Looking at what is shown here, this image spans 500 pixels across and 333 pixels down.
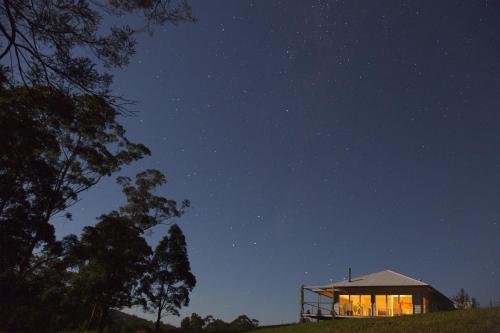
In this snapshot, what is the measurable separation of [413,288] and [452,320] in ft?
37.0

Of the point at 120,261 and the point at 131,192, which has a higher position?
the point at 131,192

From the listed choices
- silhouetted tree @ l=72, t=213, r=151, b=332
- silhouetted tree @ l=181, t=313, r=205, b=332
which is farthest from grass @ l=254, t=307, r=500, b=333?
silhouetted tree @ l=181, t=313, r=205, b=332

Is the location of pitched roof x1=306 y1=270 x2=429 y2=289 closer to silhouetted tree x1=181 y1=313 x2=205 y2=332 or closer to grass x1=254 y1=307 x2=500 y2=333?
grass x1=254 y1=307 x2=500 y2=333

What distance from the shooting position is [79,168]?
21328 mm

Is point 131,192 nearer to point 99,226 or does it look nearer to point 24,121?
point 99,226

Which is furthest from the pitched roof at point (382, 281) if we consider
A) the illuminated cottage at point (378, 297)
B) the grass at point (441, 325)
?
the grass at point (441, 325)

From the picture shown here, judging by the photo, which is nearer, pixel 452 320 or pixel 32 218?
pixel 452 320

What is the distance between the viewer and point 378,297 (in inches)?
1128

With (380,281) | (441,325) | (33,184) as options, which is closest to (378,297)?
(380,281)

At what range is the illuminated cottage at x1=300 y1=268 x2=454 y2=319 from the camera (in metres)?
27.2

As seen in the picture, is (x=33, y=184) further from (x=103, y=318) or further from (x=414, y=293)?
(x=414, y=293)

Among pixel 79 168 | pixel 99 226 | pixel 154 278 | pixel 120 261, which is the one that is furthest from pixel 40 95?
pixel 154 278

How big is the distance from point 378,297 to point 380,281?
1137 millimetres

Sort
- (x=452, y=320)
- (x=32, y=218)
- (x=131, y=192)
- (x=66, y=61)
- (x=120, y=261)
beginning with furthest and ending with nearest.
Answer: (x=131, y=192), (x=120, y=261), (x=32, y=218), (x=452, y=320), (x=66, y=61)
